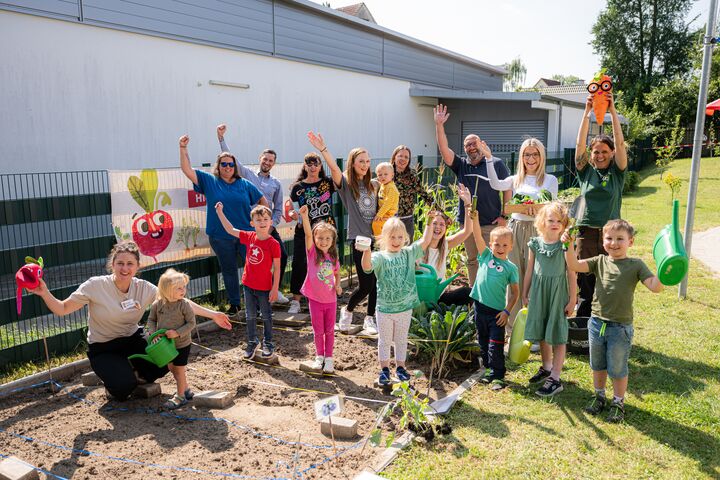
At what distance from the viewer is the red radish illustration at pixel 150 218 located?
6.03 m

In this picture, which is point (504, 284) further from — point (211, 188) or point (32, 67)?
point (32, 67)

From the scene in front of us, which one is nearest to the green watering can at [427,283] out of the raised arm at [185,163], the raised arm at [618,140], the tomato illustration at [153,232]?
the raised arm at [618,140]

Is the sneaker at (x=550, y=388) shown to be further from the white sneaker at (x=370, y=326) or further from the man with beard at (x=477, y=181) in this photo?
the white sneaker at (x=370, y=326)

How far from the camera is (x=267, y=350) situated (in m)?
5.25

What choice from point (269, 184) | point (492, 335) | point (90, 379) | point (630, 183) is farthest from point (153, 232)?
point (630, 183)

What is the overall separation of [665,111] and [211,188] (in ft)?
114

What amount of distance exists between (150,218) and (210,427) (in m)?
2.96

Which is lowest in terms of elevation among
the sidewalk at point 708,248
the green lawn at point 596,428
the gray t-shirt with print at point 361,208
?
the green lawn at point 596,428

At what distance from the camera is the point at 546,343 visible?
4527 mm

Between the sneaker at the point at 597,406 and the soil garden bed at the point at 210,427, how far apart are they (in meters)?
1.08

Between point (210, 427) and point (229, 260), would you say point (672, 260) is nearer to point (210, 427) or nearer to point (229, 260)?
point (210, 427)

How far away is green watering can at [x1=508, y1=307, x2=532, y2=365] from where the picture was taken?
14.4 ft

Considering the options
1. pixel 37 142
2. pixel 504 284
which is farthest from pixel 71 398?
pixel 37 142

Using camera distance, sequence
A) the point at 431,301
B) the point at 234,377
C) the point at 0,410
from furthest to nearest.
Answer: the point at 431,301 → the point at 234,377 → the point at 0,410
